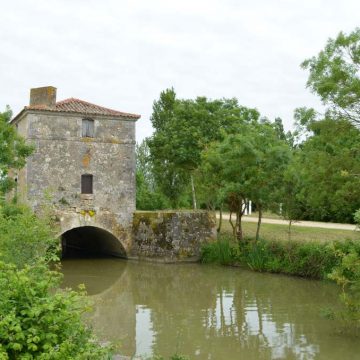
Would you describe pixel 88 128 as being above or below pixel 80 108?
below

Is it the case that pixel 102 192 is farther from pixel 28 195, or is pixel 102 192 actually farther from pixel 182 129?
pixel 182 129

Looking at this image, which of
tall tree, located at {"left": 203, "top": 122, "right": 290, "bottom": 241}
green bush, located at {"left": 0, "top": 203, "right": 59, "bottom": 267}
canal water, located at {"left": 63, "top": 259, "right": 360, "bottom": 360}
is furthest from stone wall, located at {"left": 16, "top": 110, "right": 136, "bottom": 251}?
green bush, located at {"left": 0, "top": 203, "right": 59, "bottom": 267}

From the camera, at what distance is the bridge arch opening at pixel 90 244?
2722cm

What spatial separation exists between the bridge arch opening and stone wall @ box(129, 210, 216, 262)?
5.49 feet

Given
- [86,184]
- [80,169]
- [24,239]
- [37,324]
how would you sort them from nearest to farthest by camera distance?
[37,324], [24,239], [80,169], [86,184]

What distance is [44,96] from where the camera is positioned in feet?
84.1

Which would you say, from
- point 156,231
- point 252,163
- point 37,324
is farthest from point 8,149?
point 37,324

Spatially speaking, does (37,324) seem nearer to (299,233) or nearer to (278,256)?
(278,256)

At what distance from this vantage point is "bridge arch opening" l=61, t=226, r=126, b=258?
89.3ft

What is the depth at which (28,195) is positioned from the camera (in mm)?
24578

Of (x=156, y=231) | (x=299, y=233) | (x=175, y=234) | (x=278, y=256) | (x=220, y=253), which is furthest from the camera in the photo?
A: (x=156, y=231)

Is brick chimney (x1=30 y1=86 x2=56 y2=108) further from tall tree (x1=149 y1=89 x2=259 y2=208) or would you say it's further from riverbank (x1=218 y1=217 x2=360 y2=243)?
riverbank (x1=218 y1=217 x2=360 y2=243)

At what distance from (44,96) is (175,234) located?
914 cm

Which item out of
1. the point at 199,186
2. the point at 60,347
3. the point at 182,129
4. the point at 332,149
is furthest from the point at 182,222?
the point at 60,347
